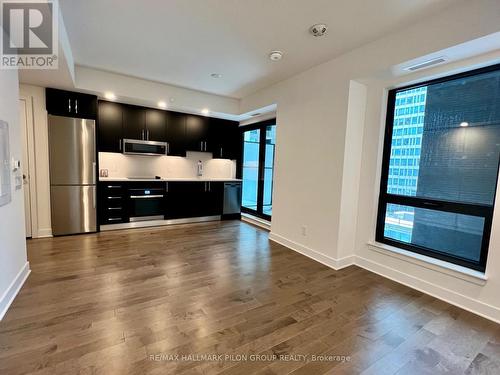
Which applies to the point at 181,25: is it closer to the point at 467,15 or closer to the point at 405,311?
the point at 467,15

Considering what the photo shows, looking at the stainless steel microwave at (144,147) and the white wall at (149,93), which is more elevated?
the white wall at (149,93)

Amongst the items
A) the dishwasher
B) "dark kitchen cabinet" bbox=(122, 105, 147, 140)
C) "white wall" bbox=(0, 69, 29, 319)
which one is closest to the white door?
"dark kitchen cabinet" bbox=(122, 105, 147, 140)

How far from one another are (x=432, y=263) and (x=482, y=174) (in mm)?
1003

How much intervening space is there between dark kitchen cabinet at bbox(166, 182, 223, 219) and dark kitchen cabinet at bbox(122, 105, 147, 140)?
1.12 m

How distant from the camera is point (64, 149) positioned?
392cm

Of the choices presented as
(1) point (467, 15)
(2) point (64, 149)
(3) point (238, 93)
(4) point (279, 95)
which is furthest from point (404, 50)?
(2) point (64, 149)

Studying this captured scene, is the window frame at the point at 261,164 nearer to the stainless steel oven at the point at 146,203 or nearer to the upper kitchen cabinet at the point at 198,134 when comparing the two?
the upper kitchen cabinet at the point at 198,134

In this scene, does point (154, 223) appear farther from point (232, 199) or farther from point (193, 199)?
point (232, 199)

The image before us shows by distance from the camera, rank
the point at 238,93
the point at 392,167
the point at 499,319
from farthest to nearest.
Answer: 1. the point at 238,93
2. the point at 392,167
3. the point at 499,319

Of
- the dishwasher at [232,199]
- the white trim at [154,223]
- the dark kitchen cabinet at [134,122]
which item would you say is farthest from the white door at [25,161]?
the dishwasher at [232,199]

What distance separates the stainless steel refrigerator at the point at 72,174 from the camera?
3.88m

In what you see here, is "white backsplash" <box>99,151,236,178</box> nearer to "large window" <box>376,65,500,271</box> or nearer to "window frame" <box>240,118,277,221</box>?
"window frame" <box>240,118,277,221</box>

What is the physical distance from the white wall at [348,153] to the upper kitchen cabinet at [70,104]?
3.08 metres

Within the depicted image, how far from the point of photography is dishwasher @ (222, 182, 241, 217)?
558 centimetres
